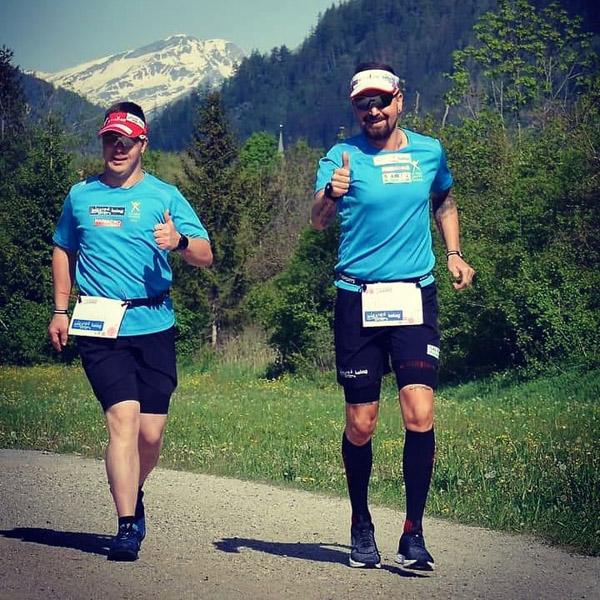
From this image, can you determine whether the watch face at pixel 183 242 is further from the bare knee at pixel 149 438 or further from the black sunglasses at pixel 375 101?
the black sunglasses at pixel 375 101

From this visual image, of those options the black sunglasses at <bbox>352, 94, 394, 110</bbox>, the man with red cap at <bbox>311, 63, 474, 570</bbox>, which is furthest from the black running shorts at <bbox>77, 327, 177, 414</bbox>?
the black sunglasses at <bbox>352, 94, 394, 110</bbox>

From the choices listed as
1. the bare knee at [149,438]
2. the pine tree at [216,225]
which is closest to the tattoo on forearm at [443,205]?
the bare knee at [149,438]

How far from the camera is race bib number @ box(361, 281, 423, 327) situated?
6465 mm

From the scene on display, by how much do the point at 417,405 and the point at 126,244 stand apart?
1.76 meters

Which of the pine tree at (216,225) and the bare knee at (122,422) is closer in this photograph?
the bare knee at (122,422)

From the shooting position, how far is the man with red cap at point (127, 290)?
6.88 metres

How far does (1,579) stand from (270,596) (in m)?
1.36

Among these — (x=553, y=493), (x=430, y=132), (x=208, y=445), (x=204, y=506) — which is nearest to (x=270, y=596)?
(x=204, y=506)

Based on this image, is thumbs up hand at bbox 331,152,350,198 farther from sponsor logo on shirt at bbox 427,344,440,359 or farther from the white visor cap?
sponsor logo on shirt at bbox 427,344,440,359

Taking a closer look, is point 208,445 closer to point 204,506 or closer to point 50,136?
point 204,506

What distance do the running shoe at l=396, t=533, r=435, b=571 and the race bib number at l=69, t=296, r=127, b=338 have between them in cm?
187

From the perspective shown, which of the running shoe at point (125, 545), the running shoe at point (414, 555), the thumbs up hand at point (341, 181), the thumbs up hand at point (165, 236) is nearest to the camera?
the running shoe at point (414, 555)

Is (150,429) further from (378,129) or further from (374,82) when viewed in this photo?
(374,82)

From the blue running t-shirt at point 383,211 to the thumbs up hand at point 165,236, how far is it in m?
0.80
